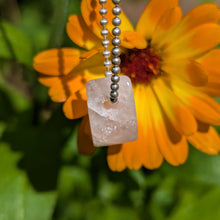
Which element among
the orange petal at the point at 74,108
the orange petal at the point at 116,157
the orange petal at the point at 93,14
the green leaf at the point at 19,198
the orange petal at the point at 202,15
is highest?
the orange petal at the point at 202,15

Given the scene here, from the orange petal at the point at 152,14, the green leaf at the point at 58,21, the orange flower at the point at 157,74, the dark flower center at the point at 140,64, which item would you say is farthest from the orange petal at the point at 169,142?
the green leaf at the point at 58,21

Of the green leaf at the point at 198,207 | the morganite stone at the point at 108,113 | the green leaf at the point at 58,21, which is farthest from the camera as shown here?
the green leaf at the point at 198,207

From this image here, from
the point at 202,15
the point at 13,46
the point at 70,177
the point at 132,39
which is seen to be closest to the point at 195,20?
the point at 202,15

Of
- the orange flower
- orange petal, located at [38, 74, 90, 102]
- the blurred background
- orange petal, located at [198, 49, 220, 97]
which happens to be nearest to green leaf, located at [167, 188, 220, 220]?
the blurred background

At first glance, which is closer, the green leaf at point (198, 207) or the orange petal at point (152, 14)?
the orange petal at point (152, 14)

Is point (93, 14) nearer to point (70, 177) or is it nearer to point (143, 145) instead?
point (143, 145)

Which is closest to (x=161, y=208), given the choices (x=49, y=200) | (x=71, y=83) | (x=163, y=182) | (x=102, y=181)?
(x=163, y=182)

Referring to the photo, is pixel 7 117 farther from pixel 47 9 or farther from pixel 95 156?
pixel 47 9

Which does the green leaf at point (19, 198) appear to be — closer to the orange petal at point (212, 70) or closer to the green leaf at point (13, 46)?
the green leaf at point (13, 46)

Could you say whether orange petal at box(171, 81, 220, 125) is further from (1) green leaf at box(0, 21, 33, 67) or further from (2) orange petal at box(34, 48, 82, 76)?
(1) green leaf at box(0, 21, 33, 67)
